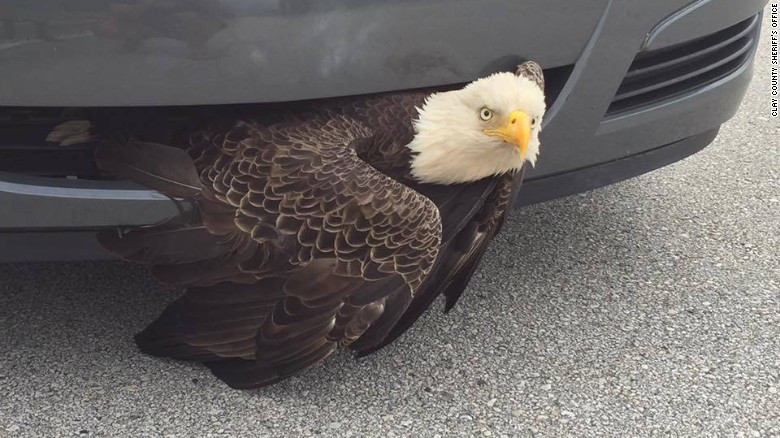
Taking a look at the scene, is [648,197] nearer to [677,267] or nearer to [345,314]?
[677,267]

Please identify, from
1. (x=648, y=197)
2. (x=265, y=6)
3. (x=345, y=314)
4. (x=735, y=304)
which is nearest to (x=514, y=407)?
(x=345, y=314)

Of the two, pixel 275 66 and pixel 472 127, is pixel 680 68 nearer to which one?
pixel 472 127

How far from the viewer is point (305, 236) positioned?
7.53 ft

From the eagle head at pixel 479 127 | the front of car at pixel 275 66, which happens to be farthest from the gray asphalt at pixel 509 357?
the eagle head at pixel 479 127

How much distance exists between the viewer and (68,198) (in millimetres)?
2217

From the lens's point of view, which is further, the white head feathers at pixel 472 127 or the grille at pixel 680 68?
the grille at pixel 680 68

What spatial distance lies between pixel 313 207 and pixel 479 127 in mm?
424

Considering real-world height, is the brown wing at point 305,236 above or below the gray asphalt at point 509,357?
above

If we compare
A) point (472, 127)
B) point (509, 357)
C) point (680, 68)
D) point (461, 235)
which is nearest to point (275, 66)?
point (472, 127)

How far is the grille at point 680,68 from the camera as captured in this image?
2.66 meters

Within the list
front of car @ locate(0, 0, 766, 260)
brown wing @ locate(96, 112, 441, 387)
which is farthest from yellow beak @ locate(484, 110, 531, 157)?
brown wing @ locate(96, 112, 441, 387)

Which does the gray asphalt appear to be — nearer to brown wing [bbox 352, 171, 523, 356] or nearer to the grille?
brown wing [bbox 352, 171, 523, 356]

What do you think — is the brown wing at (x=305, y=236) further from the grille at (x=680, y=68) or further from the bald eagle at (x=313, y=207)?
the grille at (x=680, y=68)

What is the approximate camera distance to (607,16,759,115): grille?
2.66 metres
